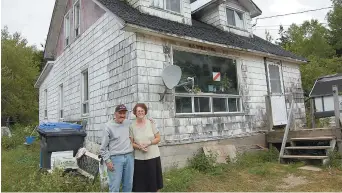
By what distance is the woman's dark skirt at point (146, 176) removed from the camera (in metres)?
4.21

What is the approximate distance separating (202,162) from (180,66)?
2.72 meters

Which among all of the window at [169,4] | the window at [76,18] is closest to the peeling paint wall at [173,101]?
the window at [169,4]

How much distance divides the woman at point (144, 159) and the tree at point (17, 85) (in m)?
21.3

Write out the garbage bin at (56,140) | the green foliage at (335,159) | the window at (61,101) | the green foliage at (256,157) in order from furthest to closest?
the window at (61,101) < the green foliage at (256,157) < the green foliage at (335,159) < the garbage bin at (56,140)

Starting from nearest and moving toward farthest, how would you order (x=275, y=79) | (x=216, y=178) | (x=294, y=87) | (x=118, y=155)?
(x=118, y=155) → (x=216, y=178) → (x=275, y=79) → (x=294, y=87)

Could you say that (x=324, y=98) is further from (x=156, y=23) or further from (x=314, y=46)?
(x=314, y=46)

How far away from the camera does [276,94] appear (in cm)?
1086

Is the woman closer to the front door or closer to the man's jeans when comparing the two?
the man's jeans

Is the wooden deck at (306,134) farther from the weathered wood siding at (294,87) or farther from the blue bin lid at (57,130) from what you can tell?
the blue bin lid at (57,130)

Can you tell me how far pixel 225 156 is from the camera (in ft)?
27.1

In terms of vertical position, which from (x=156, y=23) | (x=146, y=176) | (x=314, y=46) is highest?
(x=314, y=46)

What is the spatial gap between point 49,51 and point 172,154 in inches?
431

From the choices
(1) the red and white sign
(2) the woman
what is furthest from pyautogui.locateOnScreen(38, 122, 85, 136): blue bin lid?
(1) the red and white sign

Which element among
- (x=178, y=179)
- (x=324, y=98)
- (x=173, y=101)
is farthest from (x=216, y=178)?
(x=324, y=98)
